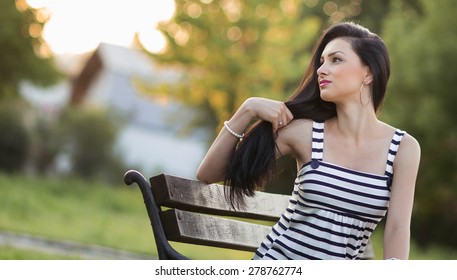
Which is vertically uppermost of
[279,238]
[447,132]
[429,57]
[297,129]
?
[429,57]

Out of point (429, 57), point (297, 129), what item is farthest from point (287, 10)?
point (297, 129)

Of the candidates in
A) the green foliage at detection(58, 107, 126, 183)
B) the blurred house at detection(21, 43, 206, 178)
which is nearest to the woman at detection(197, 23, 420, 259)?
the green foliage at detection(58, 107, 126, 183)

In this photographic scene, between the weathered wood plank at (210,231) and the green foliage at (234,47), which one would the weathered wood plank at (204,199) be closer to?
the weathered wood plank at (210,231)

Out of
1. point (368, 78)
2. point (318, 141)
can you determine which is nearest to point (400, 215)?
point (318, 141)

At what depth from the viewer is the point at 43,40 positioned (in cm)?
2131

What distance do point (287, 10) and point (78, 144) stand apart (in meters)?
7.59

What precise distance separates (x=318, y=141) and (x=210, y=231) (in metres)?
0.51

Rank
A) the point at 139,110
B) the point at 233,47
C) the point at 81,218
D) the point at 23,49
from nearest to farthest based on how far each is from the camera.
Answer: the point at 81,218 → the point at 23,49 → the point at 233,47 → the point at 139,110

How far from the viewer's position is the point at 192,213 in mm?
2877

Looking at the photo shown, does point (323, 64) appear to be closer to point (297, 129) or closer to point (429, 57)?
point (297, 129)

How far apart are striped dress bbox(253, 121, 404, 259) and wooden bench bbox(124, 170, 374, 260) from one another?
10.7 inches

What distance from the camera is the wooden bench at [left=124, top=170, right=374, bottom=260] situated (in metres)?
2.70

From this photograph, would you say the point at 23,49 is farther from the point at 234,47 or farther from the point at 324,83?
the point at 324,83
